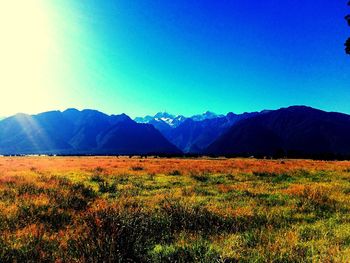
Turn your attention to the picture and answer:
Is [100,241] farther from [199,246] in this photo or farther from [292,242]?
[292,242]

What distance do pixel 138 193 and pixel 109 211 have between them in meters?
8.75

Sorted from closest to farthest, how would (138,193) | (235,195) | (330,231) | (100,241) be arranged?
(100,241) → (330,231) → (235,195) → (138,193)

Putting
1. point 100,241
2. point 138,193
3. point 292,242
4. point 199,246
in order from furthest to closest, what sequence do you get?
point 138,193
point 292,242
point 199,246
point 100,241

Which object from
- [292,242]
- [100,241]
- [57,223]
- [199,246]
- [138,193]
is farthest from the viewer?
[138,193]

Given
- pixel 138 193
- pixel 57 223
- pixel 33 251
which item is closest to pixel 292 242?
pixel 33 251

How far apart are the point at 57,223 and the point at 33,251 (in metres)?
3.62

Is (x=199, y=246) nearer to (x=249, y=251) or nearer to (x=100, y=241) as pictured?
(x=249, y=251)

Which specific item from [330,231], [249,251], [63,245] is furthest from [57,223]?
[330,231]

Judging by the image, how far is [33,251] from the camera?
7.79 m

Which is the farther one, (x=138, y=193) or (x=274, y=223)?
(x=138, y=193)

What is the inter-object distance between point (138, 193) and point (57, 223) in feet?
26.6

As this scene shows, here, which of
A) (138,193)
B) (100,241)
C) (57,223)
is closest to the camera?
(100,241)

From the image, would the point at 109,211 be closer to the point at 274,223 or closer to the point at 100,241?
the point at 100,241

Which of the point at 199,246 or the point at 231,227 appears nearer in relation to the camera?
the point at 199,246
